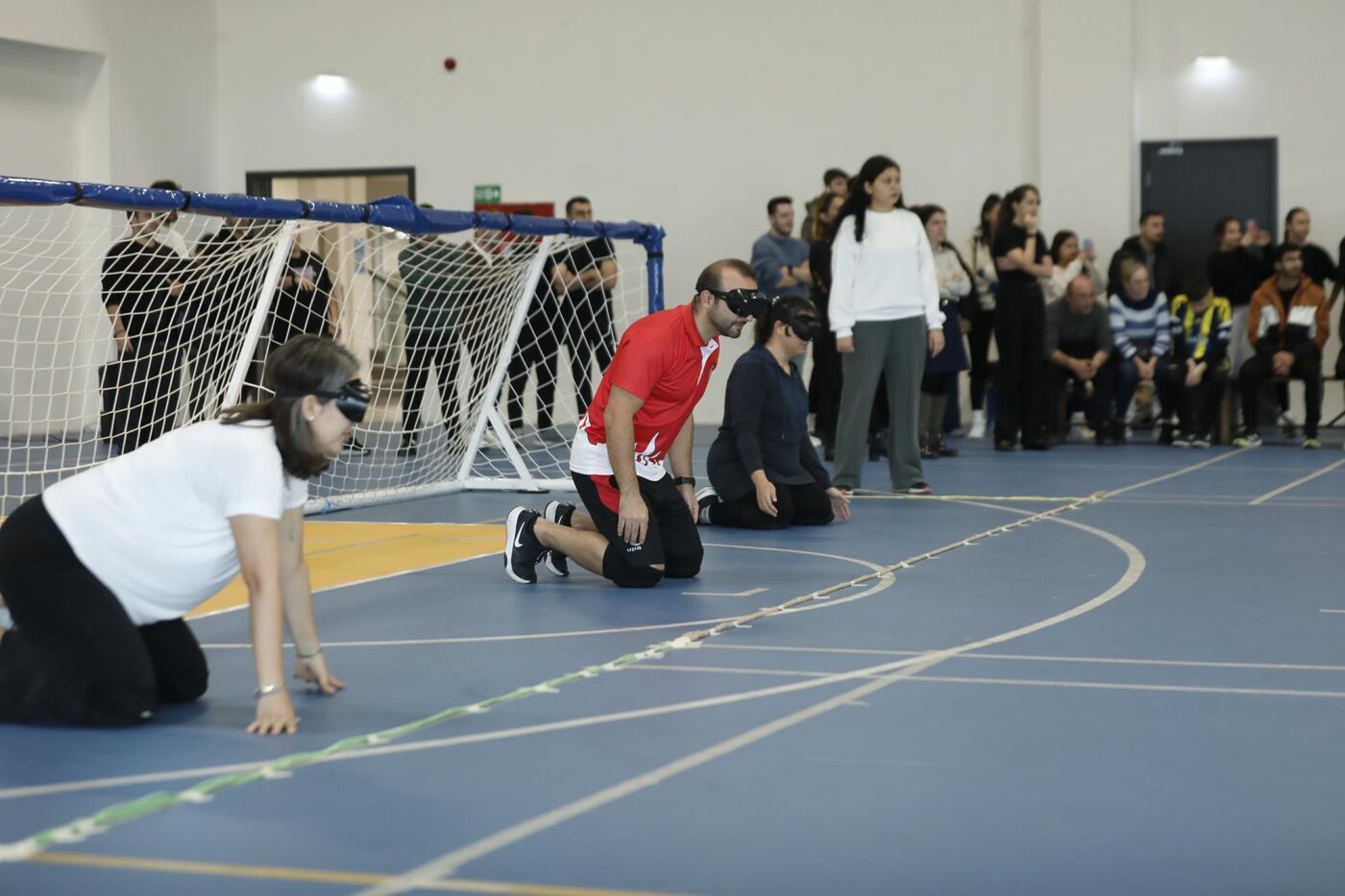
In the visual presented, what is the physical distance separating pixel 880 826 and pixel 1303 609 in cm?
290

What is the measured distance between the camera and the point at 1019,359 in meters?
12.5

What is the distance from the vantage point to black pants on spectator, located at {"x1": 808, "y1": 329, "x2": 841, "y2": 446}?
12.2 metres

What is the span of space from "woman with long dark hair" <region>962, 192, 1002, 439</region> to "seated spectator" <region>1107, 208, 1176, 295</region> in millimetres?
941

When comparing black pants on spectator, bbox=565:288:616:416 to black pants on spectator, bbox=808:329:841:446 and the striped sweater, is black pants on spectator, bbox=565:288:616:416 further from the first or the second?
the striped sweater

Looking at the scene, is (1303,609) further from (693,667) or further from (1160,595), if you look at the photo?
(693,667)

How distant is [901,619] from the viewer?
5.24 m

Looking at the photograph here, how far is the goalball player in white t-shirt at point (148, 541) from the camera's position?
145 inches

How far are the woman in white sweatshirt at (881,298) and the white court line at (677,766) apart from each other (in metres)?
3.37

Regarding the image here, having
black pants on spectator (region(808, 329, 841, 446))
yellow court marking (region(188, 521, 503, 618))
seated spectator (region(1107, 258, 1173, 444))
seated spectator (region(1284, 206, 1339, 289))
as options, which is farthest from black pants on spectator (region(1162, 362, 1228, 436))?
yellow court marking (region(188, 521, 503, 618))

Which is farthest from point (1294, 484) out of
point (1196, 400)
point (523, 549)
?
point (523, 549)

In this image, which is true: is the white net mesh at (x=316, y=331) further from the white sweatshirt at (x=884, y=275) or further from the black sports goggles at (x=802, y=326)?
the black sports goggles at (x=802, y=326)

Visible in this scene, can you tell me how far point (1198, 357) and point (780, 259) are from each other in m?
3.30

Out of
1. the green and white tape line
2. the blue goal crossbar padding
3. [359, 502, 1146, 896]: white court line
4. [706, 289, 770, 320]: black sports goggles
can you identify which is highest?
the blue goal crossbar padding

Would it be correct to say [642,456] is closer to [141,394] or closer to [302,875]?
[302,875]
